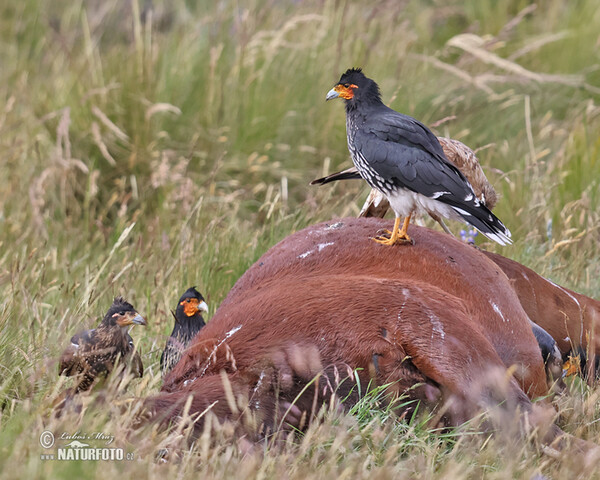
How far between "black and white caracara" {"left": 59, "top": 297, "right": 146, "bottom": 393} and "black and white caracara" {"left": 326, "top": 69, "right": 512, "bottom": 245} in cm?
112

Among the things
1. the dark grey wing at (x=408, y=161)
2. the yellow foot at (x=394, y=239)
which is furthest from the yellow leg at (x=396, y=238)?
the dark grey wing at (x=408, y=161)

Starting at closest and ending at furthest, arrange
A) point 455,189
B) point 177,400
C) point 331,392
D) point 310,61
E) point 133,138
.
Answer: point 177,400
point 331,392
point 455,189
point 133,138
point 310,61

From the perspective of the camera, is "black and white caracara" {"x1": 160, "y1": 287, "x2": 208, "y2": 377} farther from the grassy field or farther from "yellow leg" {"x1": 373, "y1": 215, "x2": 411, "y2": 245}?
"yellow leg" {"x1": 373, "y1": 215, "x2": 411, "y2": 245}

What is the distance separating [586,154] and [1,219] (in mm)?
3640

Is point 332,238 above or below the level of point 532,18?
below

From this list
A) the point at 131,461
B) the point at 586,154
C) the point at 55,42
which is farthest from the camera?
the point at 55,42

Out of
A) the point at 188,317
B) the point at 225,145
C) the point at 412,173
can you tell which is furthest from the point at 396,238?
the point at 225,145

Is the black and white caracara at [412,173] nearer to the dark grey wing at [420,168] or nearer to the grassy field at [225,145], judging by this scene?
the dark grey wing at [420,168]

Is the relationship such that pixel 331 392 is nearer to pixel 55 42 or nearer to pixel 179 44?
pixel 179 44

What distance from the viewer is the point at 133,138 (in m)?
6.21

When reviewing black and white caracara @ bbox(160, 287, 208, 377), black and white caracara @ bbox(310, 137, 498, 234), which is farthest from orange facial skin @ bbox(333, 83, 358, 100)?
black and white caracara @ bbox(160, 287, 208, 377)

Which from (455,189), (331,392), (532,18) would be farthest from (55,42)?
(331,392)

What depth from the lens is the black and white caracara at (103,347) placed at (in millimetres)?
3393

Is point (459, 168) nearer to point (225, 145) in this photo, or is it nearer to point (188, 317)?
point (188, 317)
